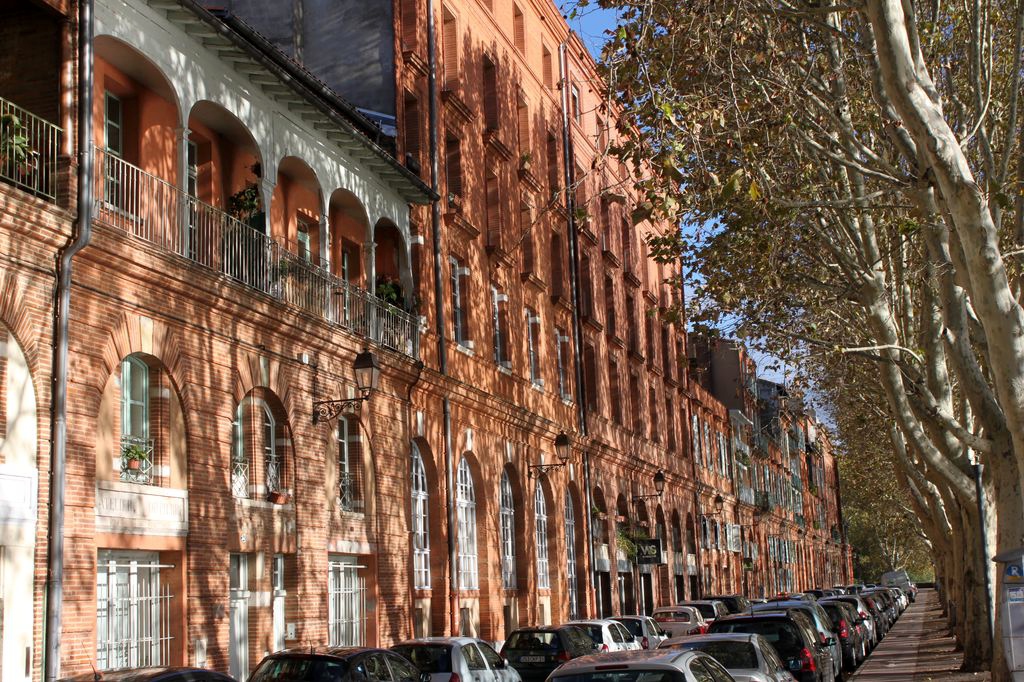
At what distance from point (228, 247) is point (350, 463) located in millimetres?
5393

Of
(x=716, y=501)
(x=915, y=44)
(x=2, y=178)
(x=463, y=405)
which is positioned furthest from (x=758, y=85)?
(x=716, y=501)

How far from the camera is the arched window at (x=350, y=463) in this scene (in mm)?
22323

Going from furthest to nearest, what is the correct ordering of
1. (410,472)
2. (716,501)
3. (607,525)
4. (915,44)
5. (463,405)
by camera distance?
(716,501) < (607,525) < (463,405) < (410,472) < (915,44)

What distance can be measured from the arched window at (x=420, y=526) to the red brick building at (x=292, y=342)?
0.13m

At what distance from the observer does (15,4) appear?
15.4 m

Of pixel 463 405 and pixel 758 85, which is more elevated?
pixel 758 85

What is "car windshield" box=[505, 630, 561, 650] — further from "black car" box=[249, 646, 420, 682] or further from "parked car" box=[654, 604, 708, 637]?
"parked car" box=[654, 604, 708, 637]

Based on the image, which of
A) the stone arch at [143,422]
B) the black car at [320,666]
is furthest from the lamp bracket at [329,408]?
the black car at [320,666]

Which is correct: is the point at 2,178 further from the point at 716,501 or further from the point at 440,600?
the point at 716,501

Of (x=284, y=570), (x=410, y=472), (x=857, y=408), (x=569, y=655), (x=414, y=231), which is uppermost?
(x=414, y=231)

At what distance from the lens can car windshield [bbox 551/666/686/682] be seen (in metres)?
9.75

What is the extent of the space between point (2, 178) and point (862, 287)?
13.5 m

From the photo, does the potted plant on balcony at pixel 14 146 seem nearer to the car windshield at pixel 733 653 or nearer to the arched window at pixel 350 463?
the arched window at pixel 350 463

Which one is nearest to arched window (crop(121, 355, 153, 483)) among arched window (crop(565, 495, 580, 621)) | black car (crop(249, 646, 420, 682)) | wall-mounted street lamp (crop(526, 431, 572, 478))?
black car (crop(249, 646, 420, 682))
